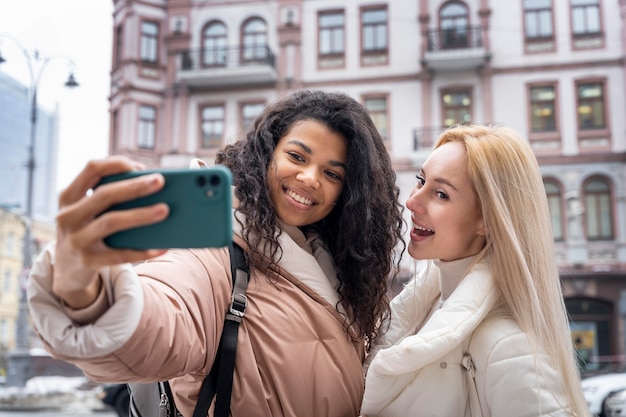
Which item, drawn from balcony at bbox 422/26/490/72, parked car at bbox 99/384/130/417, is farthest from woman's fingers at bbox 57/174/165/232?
balcony at bbox 422/26/490/72

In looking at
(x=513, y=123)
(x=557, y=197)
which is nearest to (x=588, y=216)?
(x=557, y=197)

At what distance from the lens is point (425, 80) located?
10.7 meters

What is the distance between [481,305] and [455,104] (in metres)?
9.92

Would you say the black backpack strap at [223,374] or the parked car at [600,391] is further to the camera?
the parked car at [600,391]

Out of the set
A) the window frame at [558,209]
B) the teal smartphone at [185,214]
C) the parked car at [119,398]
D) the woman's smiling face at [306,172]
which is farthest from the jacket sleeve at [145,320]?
the window frame at [558,209]

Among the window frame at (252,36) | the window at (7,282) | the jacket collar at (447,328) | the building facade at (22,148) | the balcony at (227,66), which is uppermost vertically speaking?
the window frame at (252,36)

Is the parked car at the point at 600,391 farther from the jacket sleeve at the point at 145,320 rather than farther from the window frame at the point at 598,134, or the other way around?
the window frame at the point at 598,134

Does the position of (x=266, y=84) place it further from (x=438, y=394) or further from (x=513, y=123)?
(x=438, y=394)

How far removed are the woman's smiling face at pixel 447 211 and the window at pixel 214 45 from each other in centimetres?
1001

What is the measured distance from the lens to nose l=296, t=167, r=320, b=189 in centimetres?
130

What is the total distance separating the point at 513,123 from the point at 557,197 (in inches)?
56.6

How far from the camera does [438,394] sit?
3.87 ft

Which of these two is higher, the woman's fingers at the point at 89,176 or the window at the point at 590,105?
the window at the point at 590,105

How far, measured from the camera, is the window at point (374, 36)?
10.9 meters
